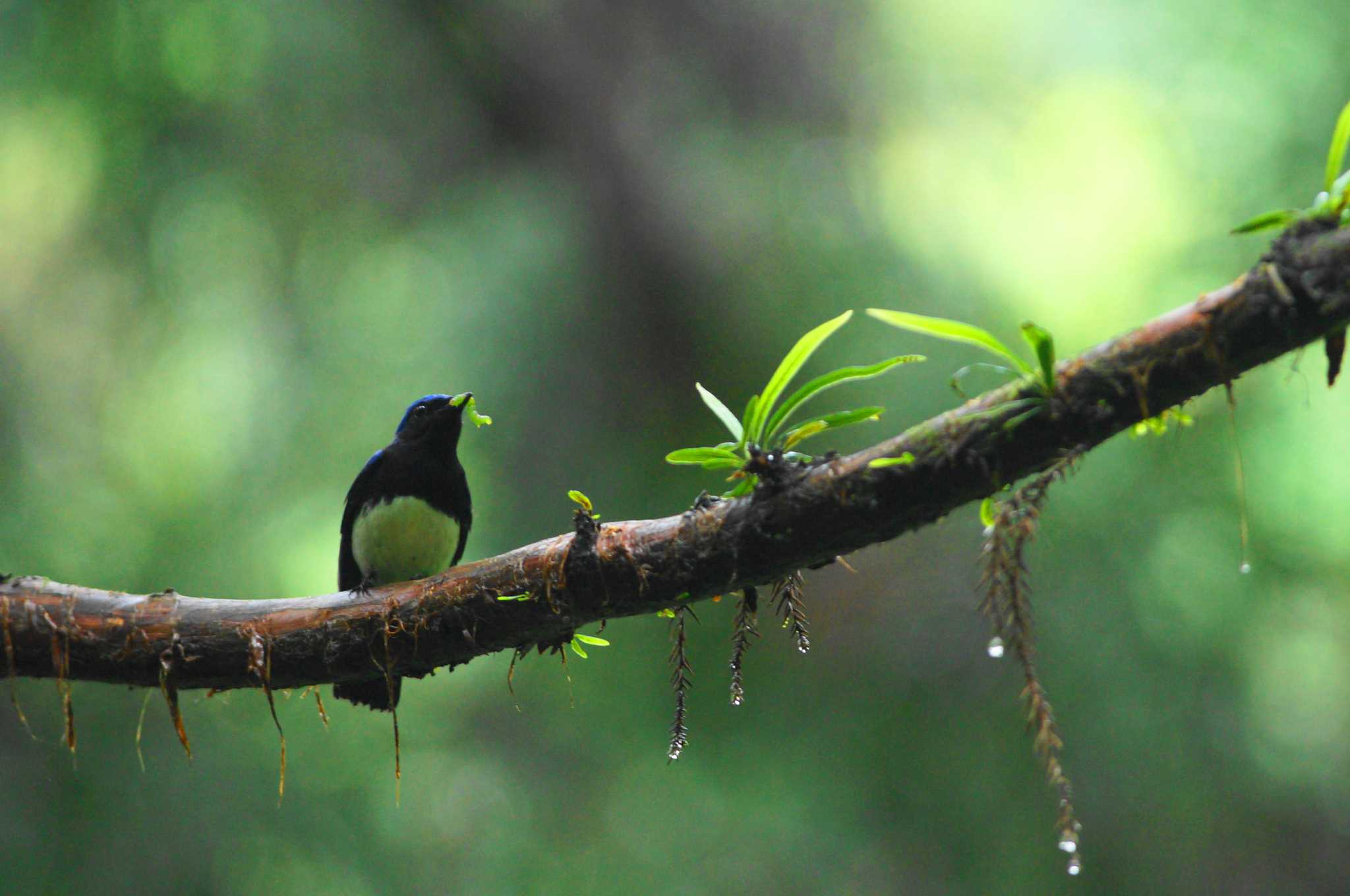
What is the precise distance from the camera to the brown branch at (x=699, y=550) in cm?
154

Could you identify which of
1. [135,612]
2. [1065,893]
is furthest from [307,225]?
[1065,893]

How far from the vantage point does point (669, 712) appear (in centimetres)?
557

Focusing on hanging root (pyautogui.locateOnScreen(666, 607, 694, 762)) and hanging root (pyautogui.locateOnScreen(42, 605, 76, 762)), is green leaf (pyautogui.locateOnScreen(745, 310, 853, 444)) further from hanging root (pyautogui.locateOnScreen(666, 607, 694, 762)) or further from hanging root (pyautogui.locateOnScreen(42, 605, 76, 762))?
hanging root (pyautogui.locateOnScreen(42, 605, 76, 762))

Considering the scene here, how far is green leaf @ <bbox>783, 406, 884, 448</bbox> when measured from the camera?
6.43 ft

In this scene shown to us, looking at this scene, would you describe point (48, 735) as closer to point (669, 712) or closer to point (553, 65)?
point (669, 712)

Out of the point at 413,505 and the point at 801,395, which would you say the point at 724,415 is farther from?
the point at 413,505

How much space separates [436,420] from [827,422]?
1.93m

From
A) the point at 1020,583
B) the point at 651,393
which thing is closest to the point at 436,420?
the point at 1020,583

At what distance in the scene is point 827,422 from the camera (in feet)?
6.57

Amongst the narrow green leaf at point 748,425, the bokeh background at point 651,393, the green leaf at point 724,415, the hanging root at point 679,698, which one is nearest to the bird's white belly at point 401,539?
the hanging root at point 679,698

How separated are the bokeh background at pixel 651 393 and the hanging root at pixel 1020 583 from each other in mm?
3218

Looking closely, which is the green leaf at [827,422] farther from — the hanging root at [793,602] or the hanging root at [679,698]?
the hanging root at [679,698]

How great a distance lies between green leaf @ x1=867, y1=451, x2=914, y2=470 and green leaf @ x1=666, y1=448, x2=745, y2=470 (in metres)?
0.31

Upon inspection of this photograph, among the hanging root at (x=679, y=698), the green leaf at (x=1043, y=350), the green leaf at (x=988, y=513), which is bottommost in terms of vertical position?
the hanging root at (x=679, y=698)
